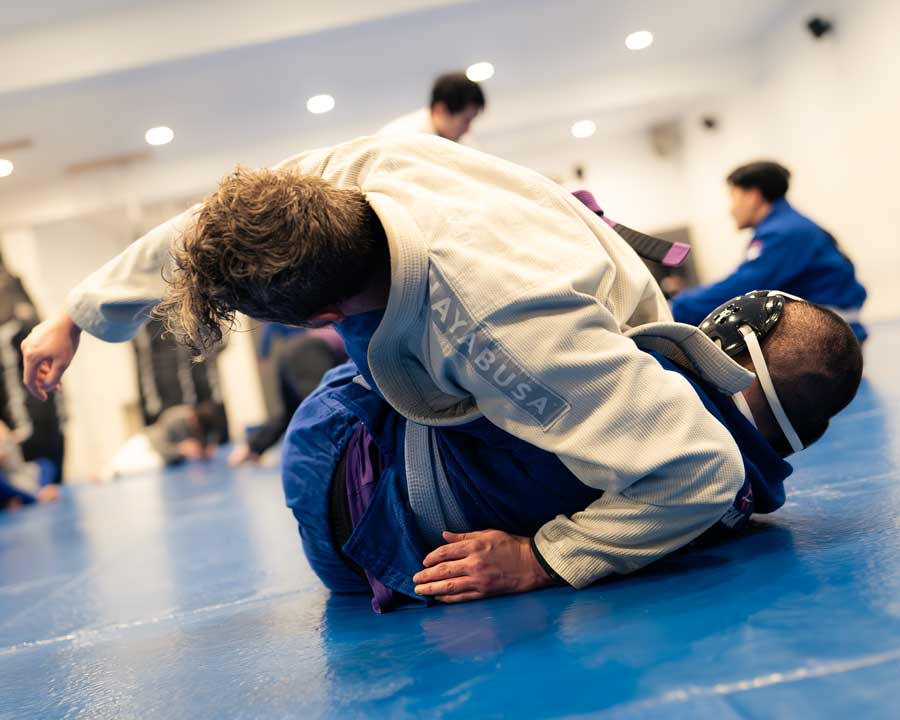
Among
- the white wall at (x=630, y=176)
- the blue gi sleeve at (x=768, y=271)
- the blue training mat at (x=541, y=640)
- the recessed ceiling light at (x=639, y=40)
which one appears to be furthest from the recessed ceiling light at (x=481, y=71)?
the blue training mat at (x=541, y=640)

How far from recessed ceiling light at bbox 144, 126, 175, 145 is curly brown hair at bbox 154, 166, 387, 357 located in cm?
816

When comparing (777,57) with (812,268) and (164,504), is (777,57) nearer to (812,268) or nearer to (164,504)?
(812,268)

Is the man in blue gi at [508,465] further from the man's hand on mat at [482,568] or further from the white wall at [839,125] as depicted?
the white wall at [839,125]

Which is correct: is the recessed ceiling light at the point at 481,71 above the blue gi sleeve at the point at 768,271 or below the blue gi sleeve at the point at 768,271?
above

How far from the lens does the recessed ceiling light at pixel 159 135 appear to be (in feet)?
28.7

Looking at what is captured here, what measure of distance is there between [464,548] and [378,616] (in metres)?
0.20

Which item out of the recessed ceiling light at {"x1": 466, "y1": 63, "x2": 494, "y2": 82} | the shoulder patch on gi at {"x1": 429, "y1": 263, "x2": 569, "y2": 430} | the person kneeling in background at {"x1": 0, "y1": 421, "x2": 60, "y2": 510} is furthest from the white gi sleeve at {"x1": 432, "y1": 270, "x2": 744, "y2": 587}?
the recessed ceiling light at {"x1": 466, "y1": 63, "x2": 494, "y2": 82}

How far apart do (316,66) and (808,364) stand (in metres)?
7.04

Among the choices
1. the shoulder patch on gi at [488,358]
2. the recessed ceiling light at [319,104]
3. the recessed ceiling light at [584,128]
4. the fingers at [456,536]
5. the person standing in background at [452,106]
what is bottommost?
the fingers at [456,536]

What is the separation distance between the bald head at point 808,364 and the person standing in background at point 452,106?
281 cm

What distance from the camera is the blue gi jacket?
407cm

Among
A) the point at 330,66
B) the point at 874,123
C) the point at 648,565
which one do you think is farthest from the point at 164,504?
the point at 874,123

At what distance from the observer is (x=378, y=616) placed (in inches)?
57.3

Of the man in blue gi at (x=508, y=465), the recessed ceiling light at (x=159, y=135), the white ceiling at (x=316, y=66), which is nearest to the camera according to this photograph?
the man in blue gi at (x=508, y=465)
